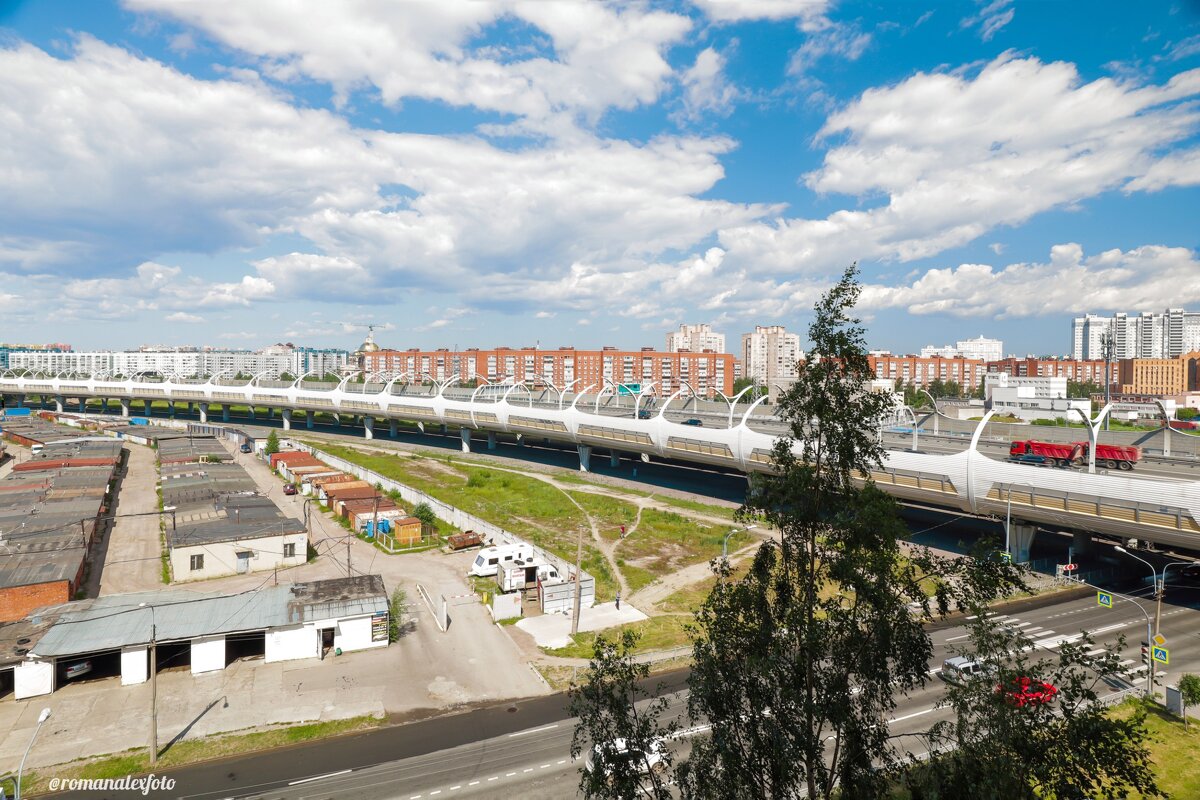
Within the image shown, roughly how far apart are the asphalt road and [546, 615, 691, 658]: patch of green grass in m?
2.85

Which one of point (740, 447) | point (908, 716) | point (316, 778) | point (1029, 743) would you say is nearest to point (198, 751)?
point (316, 778)

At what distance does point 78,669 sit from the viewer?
21938 millimetres

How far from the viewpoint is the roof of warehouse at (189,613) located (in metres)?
22.0

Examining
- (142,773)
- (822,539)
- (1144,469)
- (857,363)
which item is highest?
(857,363)

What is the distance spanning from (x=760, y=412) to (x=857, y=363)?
45264mm

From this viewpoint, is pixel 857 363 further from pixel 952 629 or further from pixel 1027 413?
pixel 1027 413

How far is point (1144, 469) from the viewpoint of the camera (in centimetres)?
3312

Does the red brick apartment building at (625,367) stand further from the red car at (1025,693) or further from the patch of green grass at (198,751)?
the red car at (1025,693)

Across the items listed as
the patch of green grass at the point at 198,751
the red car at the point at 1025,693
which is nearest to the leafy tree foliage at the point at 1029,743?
the red car at the point at 1025,693

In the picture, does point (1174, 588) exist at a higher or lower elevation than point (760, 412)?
lower

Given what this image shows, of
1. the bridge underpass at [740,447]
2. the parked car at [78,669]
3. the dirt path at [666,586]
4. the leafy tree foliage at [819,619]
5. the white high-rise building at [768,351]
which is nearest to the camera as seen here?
the leafy tree foliage at [819,619]

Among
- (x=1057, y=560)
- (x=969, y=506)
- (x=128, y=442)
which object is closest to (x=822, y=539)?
(x=969, y=506)

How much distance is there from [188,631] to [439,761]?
40.3 ft

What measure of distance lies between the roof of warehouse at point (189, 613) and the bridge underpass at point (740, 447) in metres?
22.7
